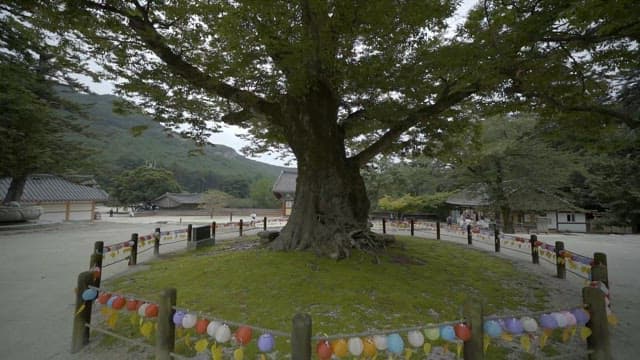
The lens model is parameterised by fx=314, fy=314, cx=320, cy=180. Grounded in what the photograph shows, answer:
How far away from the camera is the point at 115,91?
8117 millimetres

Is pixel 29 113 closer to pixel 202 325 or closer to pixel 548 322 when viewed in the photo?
pixel 202 325

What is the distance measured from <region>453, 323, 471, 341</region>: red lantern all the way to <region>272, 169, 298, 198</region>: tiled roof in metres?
31.5

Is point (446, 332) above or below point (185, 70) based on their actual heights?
below

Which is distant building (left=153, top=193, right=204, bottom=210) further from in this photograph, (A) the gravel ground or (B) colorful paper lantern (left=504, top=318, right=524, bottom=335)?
(B) colorful paper lantern (left=504, top=318, right=524, bottom=335)

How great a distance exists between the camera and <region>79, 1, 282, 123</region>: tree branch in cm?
651

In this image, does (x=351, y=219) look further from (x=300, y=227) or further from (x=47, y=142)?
(x=47, y=142)

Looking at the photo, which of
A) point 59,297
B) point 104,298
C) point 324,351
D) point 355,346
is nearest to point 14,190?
point 59,297

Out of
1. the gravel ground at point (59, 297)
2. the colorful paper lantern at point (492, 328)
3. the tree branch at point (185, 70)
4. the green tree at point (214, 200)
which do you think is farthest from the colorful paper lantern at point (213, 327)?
the green tree at point (214, 200)

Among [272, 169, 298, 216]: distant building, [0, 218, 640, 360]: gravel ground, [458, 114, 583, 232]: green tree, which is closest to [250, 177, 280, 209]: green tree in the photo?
[272, 169, 298, 216]: distant building

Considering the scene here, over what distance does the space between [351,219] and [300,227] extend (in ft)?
4.91

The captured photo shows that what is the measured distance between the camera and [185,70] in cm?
741

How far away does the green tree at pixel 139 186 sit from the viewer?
170 ft

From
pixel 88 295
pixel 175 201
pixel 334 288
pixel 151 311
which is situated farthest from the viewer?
pixel 175 201

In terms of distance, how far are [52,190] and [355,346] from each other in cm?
3326
